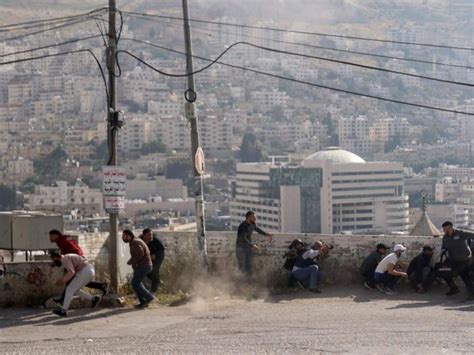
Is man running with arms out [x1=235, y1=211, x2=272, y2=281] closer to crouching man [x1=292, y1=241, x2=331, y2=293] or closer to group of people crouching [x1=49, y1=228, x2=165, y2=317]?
crouching man [x1=292, y1=241, x2=331, y2=293]

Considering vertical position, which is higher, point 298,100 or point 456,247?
point 298,100

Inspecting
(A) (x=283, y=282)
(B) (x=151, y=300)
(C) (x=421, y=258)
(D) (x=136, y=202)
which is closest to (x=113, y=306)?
(B) (x=151, y=300)

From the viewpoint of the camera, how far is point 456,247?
12.6 metres

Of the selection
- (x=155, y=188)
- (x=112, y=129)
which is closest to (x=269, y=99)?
(x=155, y=188)

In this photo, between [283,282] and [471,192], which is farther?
[471,192]

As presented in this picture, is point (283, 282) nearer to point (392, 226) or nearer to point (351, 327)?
point (351, 327)

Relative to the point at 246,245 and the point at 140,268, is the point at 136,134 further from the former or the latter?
the point at 140,268

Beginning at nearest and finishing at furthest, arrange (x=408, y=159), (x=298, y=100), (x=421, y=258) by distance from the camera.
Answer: (x=421, y=258) → (x=408, y=159) → (x=298, y=100)

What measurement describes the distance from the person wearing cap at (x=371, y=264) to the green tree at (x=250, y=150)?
12980 cm

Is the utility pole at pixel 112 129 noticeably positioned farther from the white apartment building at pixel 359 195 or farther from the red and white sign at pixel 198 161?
the white apartment building at pixel 359 195

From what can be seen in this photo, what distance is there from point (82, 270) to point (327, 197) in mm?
87409

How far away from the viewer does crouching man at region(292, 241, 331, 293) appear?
13.0 metres

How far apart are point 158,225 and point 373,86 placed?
108468 mm

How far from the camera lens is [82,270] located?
38.2ft
